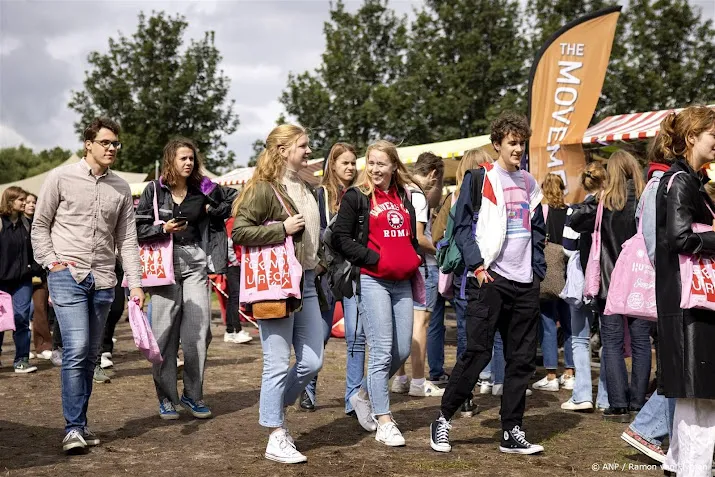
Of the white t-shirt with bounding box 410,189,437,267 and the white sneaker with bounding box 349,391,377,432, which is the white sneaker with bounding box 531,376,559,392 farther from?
the white sneaker with bounding box 349,391,377,432

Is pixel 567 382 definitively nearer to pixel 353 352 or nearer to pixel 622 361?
pixel 622 361

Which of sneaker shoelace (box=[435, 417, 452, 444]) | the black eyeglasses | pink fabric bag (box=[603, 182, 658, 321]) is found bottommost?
sneaker shoelace (box=[435, 417, 452, 444])

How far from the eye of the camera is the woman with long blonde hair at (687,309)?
434cm

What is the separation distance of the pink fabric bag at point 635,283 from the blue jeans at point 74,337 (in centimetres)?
333

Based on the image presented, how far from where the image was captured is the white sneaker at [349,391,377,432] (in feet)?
20.9

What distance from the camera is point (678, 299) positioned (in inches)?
173

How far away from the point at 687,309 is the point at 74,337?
12.2 feet

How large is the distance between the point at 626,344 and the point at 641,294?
7.29 feet

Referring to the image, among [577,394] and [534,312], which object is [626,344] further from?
[534,312]

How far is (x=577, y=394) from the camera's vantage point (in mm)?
7348

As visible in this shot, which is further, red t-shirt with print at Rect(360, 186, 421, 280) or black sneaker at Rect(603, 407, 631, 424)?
black sneaker at Rect(603, 407, 631, 424)

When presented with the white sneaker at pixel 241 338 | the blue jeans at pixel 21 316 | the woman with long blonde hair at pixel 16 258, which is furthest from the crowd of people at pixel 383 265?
the white sneaker at pixel 241 338

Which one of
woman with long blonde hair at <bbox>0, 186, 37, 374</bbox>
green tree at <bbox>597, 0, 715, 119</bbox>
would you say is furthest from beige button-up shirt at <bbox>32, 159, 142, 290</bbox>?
green tree at <bbox>597, 0, 715, 119</bbox>

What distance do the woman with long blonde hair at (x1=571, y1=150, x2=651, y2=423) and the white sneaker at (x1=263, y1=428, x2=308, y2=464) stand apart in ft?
8.92
